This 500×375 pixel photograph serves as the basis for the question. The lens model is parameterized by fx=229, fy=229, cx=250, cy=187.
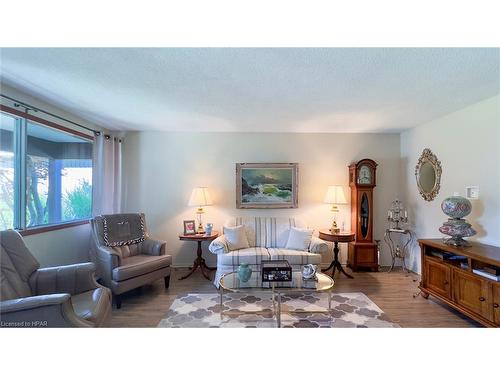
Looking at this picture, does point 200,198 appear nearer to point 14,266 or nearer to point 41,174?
point 41,174

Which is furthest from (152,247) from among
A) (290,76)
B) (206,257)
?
(290,76)

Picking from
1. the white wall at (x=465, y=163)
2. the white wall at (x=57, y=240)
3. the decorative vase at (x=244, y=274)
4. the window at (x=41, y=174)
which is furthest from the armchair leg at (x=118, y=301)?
the white wall at (x=465, y=163)

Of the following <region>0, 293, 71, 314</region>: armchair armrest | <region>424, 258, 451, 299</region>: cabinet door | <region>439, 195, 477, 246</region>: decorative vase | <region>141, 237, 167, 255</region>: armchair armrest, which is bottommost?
<region>424, 258, 451, 299</region>: cabinet door

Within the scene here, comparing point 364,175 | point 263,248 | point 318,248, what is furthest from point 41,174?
point 364,175

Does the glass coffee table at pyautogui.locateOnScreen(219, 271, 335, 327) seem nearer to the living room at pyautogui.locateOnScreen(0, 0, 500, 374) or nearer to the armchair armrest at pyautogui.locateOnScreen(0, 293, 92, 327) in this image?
the living room at pyautogui.locateOnScreen(0, 0, 500, 374)

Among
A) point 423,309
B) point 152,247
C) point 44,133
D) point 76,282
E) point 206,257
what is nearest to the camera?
point 76,282

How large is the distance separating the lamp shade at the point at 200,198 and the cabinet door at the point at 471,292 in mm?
3126

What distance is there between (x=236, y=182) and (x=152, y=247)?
1.64m

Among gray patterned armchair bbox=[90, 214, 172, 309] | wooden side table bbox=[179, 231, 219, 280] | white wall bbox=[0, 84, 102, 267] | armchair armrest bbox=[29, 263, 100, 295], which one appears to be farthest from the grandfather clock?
white wall bbox=[0, 84, 102, 267]

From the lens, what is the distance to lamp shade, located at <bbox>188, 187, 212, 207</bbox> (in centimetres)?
359

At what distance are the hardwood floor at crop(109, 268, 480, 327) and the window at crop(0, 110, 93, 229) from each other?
1420 mm

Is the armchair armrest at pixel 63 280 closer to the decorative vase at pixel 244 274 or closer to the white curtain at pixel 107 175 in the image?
the decorative vase at pixel 244 274
